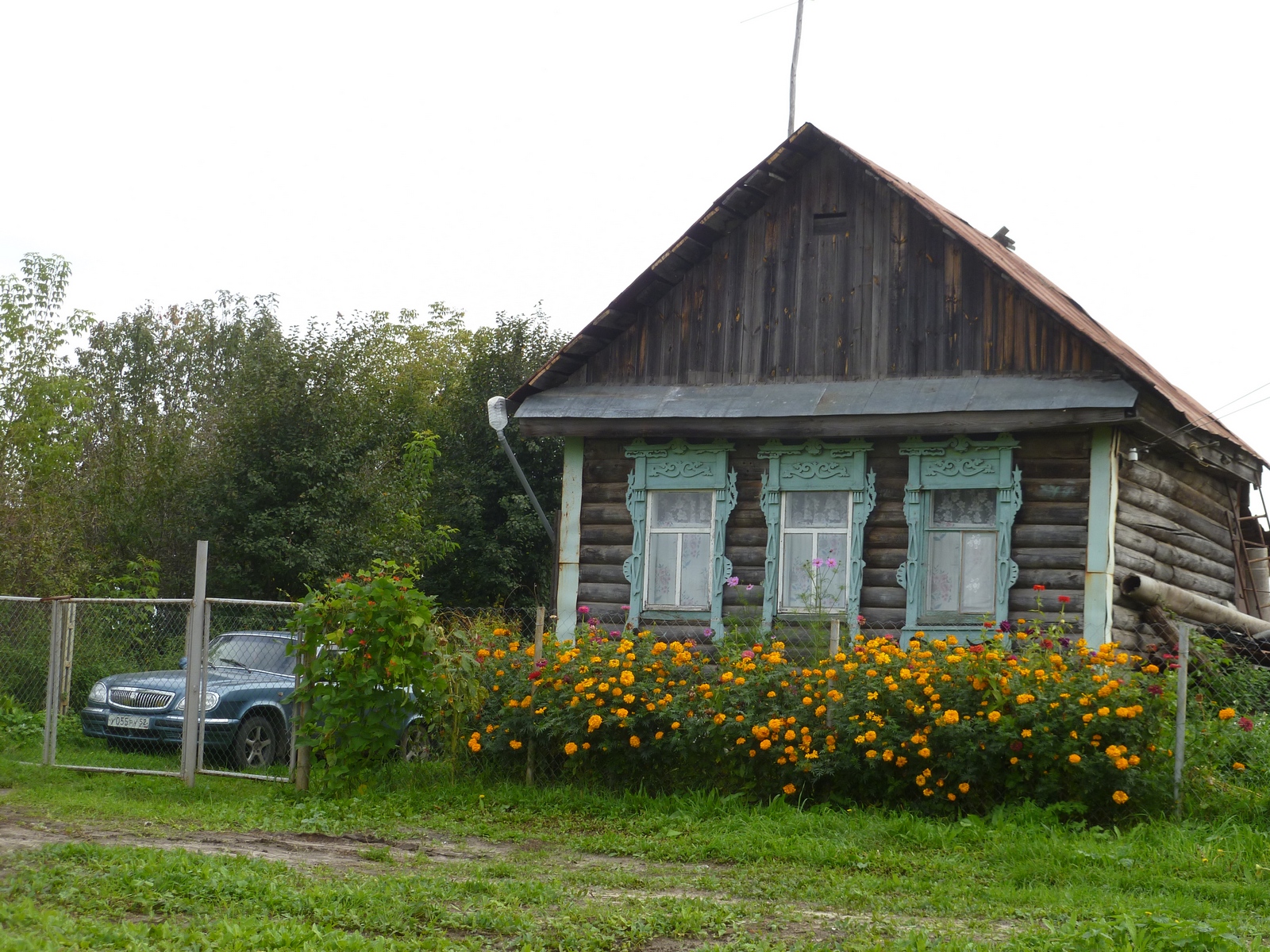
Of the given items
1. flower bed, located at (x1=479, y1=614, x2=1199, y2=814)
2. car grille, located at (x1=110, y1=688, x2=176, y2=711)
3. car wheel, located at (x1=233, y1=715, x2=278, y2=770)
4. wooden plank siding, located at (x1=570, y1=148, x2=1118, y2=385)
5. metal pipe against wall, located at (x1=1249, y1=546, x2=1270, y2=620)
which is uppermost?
wooden plank siding, located at (x1=570, y1=148, x2=1118, y2=385)

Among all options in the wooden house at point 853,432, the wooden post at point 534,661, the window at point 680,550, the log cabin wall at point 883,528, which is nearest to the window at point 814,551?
the wooden house at point 853,432

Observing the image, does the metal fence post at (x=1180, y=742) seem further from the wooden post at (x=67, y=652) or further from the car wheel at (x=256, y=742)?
the wooden post at (x=67, y=652)

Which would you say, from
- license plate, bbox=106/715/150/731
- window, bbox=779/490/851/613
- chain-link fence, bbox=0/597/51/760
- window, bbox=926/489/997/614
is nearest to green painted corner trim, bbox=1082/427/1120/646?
window, bbox=926/489/997/614

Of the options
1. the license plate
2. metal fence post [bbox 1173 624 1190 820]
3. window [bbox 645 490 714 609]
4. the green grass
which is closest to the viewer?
the green grass

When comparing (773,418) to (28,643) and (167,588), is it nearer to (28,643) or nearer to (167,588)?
(28,643)

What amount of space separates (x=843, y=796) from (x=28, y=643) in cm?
955

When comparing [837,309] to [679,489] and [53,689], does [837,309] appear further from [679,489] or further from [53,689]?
[53,689]

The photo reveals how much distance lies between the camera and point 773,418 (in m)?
12.9

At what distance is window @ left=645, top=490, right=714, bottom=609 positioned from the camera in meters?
13.4

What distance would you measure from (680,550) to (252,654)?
181 inches

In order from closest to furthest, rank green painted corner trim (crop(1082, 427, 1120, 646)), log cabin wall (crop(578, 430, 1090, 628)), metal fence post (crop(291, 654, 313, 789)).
→ metal fence post (crop(291, 654, 313, 789))
green painted corner trim (crop(1082, 427, 1120, 646))
log cabin wall (crop(578, 430, 1090, 628))

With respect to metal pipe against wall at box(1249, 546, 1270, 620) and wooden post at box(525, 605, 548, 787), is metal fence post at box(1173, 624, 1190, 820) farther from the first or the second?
metal pipe against wall at box(1249, 546, 1270, 620)

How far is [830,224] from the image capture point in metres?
13.7

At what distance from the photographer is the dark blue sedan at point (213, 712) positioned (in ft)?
40.2
